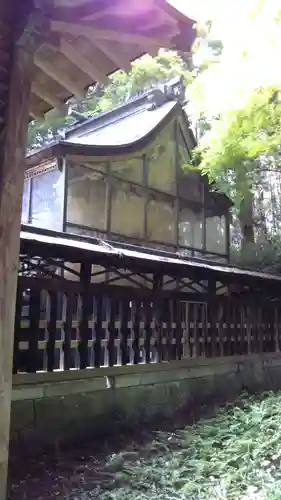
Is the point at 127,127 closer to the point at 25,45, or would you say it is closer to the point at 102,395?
the point at 102,395

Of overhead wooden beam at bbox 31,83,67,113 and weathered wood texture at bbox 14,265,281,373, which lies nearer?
overhead wooden beam at bbox 31,83,67,113

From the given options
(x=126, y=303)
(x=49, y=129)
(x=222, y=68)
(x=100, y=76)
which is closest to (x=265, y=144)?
(x=222, y=68)

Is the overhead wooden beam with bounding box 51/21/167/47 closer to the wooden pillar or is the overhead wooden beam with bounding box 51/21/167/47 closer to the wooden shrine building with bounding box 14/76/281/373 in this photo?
the wooden pillar

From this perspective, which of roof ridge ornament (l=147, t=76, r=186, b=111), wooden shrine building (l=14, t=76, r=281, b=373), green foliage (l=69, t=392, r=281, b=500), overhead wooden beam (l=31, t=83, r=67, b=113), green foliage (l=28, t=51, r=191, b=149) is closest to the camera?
overhead wooden beam (l=31, t=83, r=67, b=113)

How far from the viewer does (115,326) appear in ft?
24.3

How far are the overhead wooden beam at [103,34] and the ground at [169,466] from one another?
4133mm

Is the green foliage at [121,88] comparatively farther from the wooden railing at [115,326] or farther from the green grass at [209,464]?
the green grass at [209,464]

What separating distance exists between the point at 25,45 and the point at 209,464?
4880mm

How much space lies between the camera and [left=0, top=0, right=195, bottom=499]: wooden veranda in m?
3.41

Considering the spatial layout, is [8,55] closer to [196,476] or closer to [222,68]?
[196,476]

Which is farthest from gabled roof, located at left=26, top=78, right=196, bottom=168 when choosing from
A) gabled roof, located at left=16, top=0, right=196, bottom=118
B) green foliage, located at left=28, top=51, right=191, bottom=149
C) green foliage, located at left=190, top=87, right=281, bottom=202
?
gabled roof, located at left=16, top=0, right=196, bottom=118

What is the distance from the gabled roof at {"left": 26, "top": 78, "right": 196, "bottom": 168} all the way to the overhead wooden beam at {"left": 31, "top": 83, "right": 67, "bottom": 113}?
5.75m

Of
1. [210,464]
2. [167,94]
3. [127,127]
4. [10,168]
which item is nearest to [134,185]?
[127,127]

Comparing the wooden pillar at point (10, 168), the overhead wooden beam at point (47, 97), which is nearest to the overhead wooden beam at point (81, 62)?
the wooden pillar at point (10, 168)
